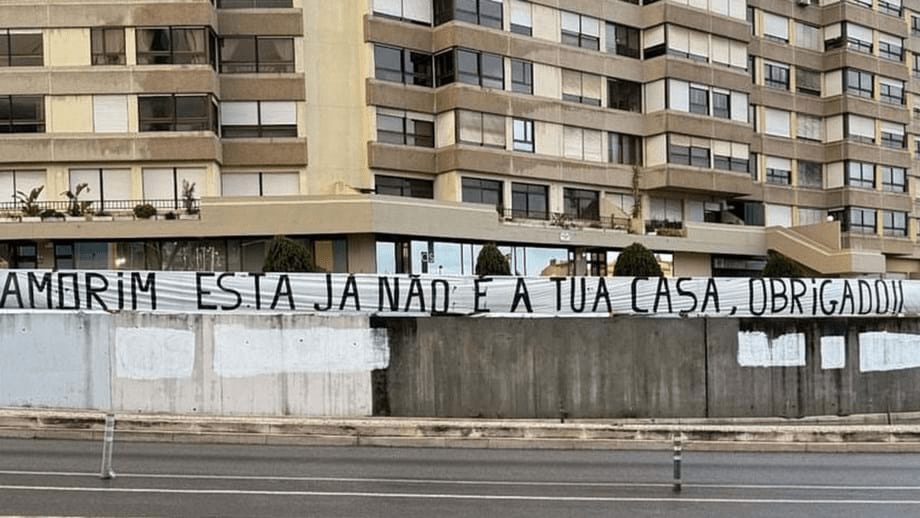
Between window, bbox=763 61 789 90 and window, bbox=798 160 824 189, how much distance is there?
5.24 meters

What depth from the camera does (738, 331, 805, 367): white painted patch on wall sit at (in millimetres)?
18969

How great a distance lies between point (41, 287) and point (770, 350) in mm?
15891

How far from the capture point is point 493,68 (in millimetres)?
40156

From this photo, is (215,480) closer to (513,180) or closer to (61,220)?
(61,220)

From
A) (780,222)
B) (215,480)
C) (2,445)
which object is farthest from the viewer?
(780,222)

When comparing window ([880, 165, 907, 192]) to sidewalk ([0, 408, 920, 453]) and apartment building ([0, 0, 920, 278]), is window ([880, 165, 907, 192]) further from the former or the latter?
sidewalk ([0, 408, 920, 453])

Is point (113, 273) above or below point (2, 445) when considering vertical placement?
above

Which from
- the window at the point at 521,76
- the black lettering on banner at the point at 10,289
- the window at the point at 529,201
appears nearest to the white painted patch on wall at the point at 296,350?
the black lettering on banner at the point at 10,289

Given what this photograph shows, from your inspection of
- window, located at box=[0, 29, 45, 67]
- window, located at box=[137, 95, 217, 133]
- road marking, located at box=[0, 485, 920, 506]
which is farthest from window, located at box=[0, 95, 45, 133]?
road marking, located at box=[0, 485, 920, 506]

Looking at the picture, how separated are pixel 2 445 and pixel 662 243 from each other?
34468mm

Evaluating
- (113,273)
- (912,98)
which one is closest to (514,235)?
(113,273)

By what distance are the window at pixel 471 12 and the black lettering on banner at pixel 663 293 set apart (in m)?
23.3

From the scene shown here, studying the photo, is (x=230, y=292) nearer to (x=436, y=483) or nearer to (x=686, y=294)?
(x=436, y=483)

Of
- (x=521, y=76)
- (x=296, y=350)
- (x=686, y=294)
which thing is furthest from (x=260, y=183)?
(x=686, y=294)
